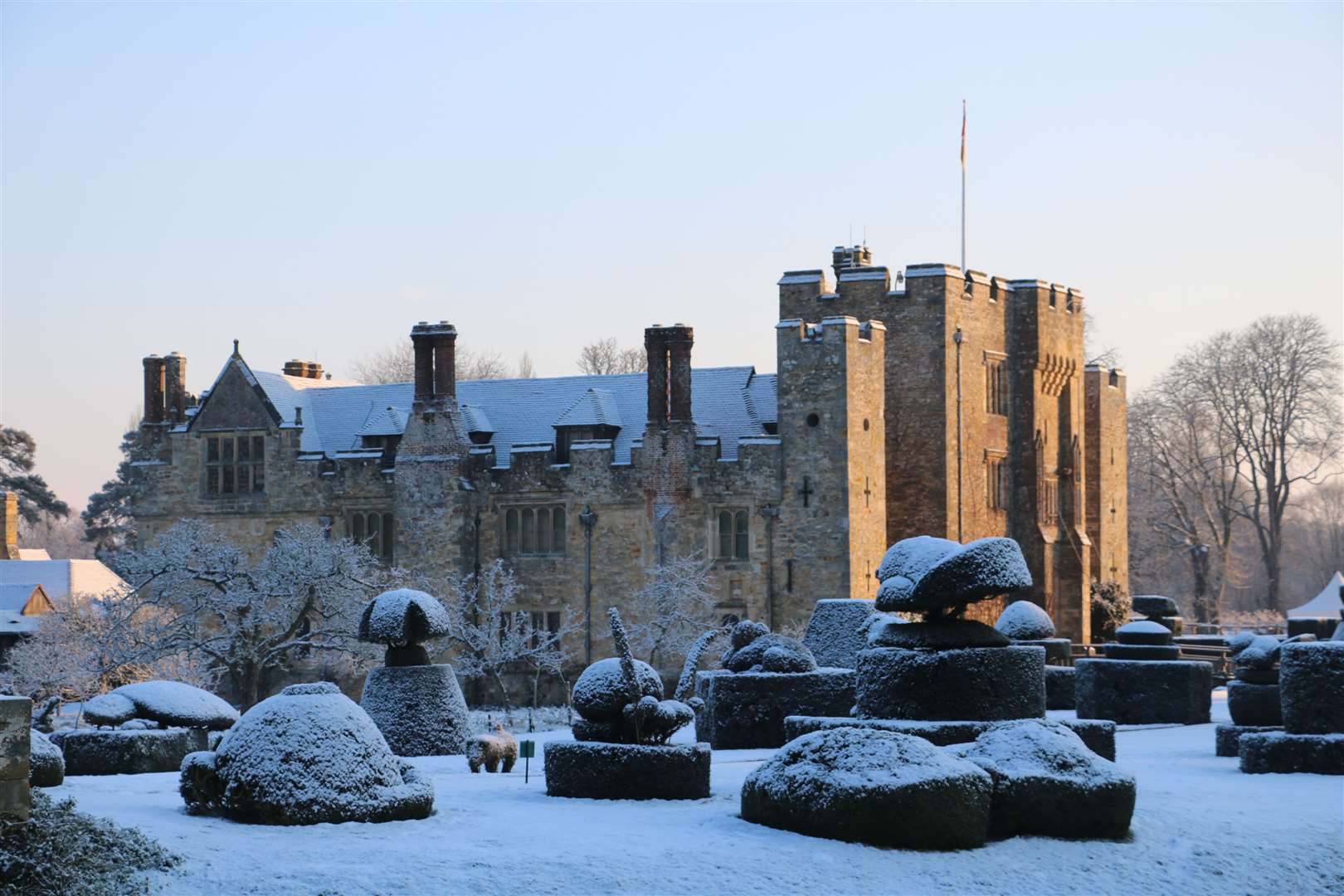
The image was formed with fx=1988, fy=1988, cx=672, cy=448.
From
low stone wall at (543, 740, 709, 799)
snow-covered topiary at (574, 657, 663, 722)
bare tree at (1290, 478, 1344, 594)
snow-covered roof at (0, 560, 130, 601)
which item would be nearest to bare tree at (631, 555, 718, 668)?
snow-covered roof at (0, 560, 130, 601)

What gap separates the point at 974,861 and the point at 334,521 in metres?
35.2

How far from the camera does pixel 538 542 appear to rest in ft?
158

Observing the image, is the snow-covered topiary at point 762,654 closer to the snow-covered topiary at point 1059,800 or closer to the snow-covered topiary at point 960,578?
the snow-covered topiary at point 960,578

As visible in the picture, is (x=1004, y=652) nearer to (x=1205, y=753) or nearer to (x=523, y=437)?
(x=1205, y=753)

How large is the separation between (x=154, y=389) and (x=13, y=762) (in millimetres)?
40107

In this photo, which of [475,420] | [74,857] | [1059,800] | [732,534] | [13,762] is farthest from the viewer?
[475,420]

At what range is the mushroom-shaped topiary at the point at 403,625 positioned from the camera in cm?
2517

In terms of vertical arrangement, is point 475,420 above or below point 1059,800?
above

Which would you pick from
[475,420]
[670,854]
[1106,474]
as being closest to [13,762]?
[670,854]

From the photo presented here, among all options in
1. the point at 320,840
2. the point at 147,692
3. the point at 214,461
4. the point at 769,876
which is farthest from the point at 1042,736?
the point at 214,461

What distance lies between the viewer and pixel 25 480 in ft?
237

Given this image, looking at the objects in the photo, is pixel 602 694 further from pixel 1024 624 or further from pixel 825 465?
pixel 825 465

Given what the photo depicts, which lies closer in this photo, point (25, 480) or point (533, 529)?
point (533, 529)

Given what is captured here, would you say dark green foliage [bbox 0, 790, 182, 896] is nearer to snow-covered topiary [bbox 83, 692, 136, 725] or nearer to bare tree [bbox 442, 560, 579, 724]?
snow-covered topiary [bbox 83, 692, 136, 725]
